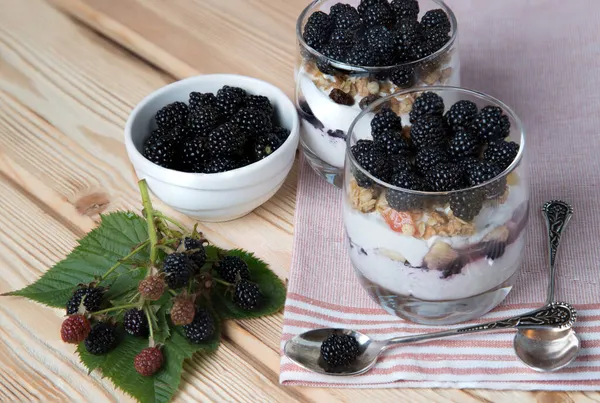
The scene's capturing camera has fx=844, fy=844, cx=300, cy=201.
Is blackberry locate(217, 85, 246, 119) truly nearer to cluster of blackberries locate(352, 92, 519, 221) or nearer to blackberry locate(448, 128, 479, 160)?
cluster of blackberries locate(352, 92, 519, 221)

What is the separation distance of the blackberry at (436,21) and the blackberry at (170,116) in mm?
400

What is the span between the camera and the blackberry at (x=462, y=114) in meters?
1.08

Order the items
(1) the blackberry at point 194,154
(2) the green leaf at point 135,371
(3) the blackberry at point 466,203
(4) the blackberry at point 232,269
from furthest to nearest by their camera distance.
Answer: (1) the blackberry at point 194,154, (4) the blackberry at point 232,269, (2) the green leaf at point 135,371, (3) the blackberry at point 466,203

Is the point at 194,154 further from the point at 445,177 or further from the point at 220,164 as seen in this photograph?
the point at 445,177

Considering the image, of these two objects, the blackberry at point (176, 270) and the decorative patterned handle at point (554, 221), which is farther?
the decorative patterned handle at point (554, 221)

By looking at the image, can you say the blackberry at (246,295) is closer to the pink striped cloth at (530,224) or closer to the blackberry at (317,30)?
the pink striped cloth at (530,224)

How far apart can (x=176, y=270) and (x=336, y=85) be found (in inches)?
14.8

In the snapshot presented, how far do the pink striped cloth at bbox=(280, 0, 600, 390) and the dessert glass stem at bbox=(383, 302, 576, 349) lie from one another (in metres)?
0.02

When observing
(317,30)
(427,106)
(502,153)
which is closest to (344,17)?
(317,30)

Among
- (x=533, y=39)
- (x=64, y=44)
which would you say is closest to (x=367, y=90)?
(x=533, y=39)

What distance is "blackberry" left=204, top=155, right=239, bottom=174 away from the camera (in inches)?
49.5

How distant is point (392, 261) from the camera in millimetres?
1049

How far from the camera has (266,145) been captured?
129 cm

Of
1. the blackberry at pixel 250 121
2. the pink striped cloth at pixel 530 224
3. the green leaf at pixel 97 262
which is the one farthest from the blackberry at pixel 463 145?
the green leaf at pixel 97 262
